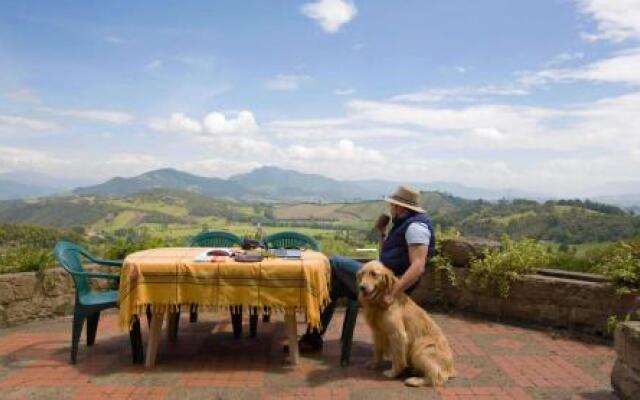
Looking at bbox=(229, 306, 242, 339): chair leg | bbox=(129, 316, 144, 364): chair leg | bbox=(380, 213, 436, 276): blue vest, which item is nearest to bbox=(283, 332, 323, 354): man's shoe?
bbox=(229, 306, 242, 339): chair leg

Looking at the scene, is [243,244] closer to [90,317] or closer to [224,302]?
[224,302]

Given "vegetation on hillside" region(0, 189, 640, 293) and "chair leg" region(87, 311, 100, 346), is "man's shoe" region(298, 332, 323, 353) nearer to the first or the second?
"vegetation on hillside" region(0, 189, 640, 293)

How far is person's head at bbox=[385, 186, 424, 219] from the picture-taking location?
470 centimetres

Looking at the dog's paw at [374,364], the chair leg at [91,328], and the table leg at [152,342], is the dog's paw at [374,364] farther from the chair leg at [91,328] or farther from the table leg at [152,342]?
the chair leg at [91,328]

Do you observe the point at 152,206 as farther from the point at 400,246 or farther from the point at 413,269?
the point at 413,269

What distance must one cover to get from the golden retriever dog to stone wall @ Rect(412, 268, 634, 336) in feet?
7.40

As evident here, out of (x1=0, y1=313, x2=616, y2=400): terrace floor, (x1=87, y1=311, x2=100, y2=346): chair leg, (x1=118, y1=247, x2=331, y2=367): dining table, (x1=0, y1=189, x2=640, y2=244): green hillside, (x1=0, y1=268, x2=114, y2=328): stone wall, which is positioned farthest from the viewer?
(x1=0, y1=189, x2=640, y2=244): green hillside

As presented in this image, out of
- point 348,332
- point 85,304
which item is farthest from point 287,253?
point 85,304

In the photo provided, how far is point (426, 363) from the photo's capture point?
425cm

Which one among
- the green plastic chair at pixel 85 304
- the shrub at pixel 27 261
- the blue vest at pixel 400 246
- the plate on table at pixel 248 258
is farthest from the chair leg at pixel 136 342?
the shrub at pixel 27 261

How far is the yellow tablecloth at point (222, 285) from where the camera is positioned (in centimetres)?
448

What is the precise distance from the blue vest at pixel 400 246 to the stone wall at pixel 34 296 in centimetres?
419

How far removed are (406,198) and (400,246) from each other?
16.8 inches

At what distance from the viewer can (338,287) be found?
5043 mm
